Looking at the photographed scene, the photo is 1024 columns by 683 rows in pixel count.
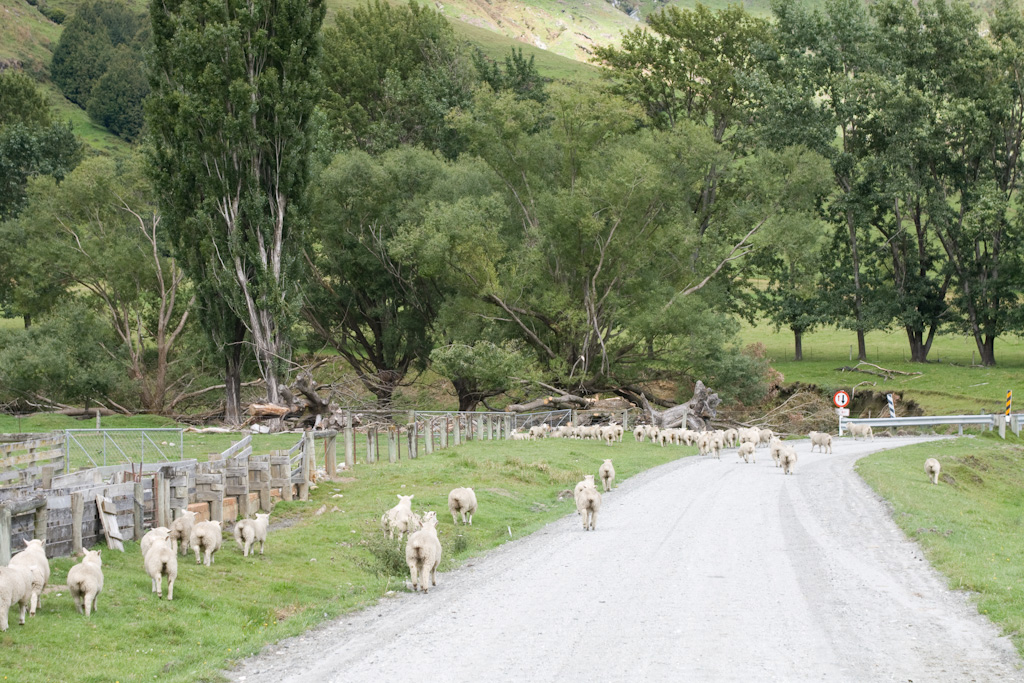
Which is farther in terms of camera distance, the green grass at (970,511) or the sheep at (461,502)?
the sheep at (461,502)

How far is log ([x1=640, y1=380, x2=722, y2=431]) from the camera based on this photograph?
46250 millimetres

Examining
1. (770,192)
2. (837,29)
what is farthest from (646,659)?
(837,29)

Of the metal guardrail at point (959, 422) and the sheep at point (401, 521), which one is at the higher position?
the sheep at point (401, 521)

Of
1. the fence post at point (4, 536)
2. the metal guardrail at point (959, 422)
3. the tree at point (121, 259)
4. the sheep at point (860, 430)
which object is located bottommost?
the sheep at point (860, 430)

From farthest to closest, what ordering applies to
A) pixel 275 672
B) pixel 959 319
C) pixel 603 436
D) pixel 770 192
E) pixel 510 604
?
pixel 959 319 < pixel 770 192 < pixel 603 436 < pixel 510 604 < pixel 275 672

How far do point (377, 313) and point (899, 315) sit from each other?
33.8 metres

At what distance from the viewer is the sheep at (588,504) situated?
706 inches

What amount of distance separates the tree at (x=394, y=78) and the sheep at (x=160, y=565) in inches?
2227

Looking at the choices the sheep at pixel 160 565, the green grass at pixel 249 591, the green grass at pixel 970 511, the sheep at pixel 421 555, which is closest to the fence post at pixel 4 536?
the green grass at pixel 249 591

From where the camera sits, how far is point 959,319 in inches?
2381

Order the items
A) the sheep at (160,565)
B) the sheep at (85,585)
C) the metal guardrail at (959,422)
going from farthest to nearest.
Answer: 1. the metal guardrail at (959,422)
2. the sheep at (160,565)
3. the sheep at (85,585)

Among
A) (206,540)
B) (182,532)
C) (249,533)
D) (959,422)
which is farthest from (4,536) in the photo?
(959,422)

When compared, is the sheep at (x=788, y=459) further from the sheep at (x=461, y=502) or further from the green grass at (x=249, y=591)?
the sheep at (x=461, y=502)

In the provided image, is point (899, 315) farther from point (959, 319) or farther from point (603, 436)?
point (603, 436)
